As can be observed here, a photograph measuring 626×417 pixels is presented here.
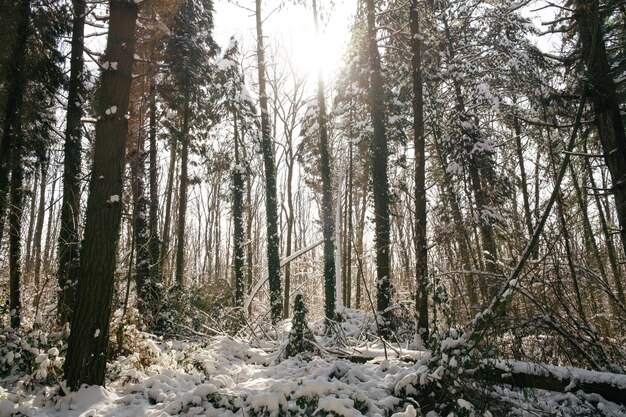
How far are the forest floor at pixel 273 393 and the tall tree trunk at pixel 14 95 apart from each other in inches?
173

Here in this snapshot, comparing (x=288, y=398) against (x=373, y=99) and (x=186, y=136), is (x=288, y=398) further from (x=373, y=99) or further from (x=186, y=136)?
(x=186, y=136)

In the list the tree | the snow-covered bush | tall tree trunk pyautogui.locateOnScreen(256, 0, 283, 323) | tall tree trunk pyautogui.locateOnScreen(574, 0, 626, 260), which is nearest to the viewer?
the snow-covered bush

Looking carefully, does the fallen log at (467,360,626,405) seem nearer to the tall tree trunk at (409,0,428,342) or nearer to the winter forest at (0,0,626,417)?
the winter forest at (0,0,626,417)

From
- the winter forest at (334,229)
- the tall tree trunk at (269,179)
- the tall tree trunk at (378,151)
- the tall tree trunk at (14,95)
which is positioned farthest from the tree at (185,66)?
the tall tree trunk at (378,151)

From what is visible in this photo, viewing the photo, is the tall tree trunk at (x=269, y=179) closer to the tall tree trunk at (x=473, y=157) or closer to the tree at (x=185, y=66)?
the tree at (x=185, y=66)

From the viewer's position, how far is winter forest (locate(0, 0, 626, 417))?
4172 mm

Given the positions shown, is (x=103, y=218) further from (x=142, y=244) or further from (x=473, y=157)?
(x=473, y=157)

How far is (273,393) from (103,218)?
2.96 meters

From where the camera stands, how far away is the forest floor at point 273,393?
385 cm

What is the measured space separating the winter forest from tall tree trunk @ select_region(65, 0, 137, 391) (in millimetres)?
23

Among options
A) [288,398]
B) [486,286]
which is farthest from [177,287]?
[486,286]

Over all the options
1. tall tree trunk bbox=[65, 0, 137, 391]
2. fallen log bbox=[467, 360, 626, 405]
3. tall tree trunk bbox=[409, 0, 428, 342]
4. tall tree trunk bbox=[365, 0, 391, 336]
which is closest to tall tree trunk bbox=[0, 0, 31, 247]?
tall tree trunk bbox=[65, 0, 137, 391]

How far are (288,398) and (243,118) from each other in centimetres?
1240

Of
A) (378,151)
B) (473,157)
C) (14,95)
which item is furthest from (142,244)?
(473,157)
